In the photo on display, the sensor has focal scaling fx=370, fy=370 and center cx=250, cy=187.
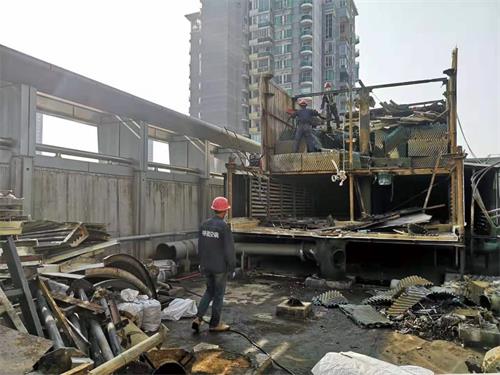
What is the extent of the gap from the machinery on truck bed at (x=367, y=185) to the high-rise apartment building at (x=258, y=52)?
32.4 metres

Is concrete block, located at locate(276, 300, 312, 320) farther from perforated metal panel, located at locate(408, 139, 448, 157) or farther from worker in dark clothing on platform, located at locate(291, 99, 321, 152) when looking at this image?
perforated metal panel, located at locate(408, 139, 448, 157)

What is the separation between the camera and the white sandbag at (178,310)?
192 inches

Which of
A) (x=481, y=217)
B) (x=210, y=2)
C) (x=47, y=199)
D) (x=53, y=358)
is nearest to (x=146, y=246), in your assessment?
(x=47, y=199)

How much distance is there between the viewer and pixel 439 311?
16.4 ft

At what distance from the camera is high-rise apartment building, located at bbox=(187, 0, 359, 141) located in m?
42.5

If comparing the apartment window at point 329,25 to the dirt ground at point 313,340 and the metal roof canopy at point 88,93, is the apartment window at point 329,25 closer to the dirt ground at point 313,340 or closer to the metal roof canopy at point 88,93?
the metal roof canopy at point 88,93

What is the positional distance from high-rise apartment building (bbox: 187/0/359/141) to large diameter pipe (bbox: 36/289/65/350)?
3934 centimetres

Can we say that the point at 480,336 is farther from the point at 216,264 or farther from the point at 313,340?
the point at 216,264

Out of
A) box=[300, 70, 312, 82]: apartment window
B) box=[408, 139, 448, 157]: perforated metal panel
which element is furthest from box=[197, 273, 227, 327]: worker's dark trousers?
box=[300, 70, 312, 82]: apartment window

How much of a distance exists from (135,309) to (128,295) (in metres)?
0.31

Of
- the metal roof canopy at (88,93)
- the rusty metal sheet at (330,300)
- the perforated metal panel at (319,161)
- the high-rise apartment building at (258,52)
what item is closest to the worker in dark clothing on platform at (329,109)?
the perforated metal panel at (319,161)

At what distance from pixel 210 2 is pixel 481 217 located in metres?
39.3

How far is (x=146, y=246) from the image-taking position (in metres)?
8.18

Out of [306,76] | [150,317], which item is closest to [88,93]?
[150,317]
